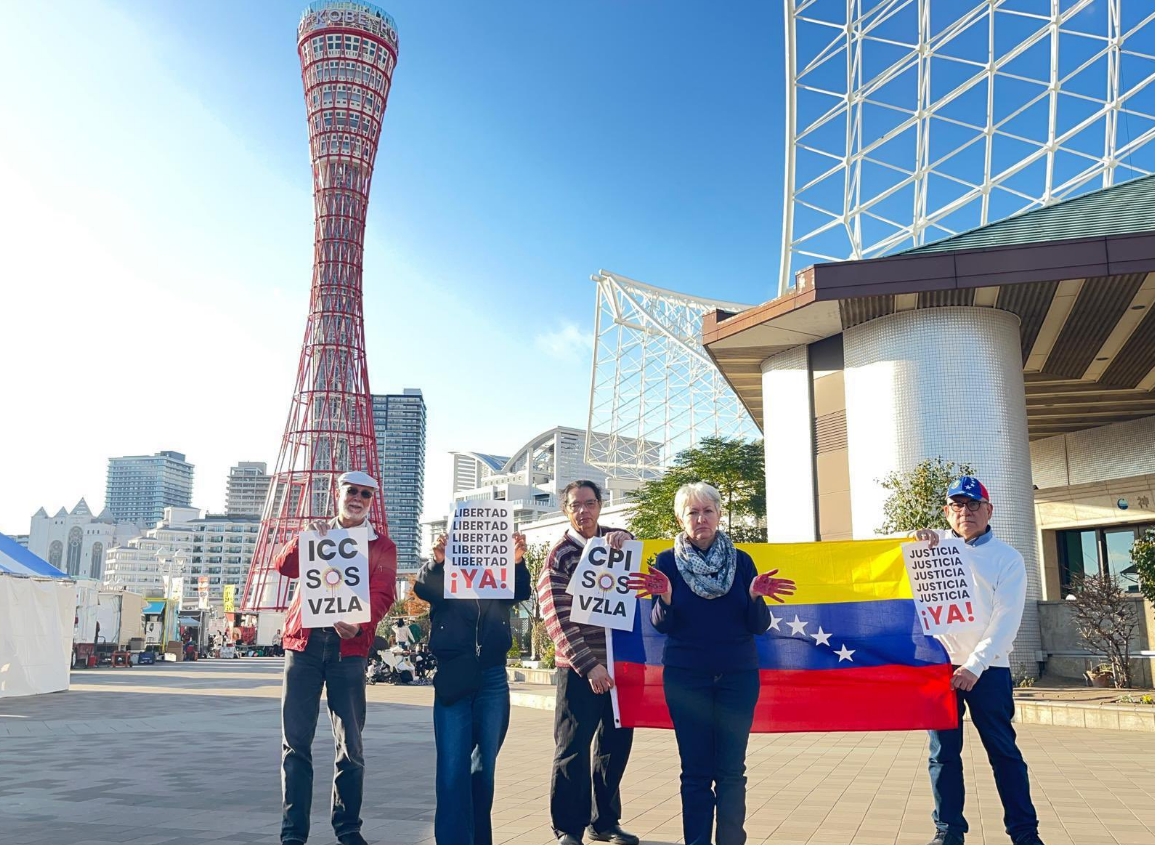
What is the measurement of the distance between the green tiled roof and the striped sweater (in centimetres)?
1504

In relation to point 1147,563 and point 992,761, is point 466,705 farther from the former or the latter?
point 1147,563

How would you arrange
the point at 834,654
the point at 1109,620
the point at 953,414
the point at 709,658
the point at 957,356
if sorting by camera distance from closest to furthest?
the point at 709,658, the point at 834,654, the point at 1109,620, the point at 953,414, the point at 957,356

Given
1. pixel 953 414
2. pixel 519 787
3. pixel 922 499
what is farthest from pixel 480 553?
pixel 953 414

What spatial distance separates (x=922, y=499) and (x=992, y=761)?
11975 mm

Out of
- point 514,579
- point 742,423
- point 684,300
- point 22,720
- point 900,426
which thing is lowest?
point 22,720

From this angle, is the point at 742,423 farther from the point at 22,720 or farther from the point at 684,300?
the point at 22,720

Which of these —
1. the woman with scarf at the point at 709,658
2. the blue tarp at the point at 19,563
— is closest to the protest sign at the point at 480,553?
the woman with scarf at the point at 709,658

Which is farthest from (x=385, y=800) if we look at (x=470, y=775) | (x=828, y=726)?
(x=828, y=726)

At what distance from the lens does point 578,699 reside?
5.16 meters

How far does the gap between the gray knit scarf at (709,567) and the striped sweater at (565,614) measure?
1.00 m

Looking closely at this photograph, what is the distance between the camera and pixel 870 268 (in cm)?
1828

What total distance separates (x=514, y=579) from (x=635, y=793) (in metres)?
3.12

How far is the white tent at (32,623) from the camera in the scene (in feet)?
62.0

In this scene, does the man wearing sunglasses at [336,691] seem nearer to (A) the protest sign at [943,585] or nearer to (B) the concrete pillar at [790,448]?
(A) the protest sign at [943,585]
